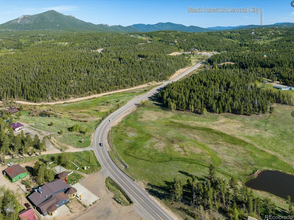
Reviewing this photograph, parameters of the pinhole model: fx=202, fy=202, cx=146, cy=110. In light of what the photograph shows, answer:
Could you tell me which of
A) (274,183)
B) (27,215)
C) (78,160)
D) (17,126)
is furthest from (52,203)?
(274,183)

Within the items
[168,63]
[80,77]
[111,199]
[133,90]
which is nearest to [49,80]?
[80,77]

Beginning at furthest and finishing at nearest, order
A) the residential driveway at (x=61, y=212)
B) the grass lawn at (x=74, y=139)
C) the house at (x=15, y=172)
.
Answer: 1. the grass lawn at (x=74, y=139)
2. the house at (x=15, y=172)
3. the residential driveway at (x=61, y=212)

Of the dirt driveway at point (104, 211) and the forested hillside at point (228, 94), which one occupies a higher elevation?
the forested hillside at point (228, 94)

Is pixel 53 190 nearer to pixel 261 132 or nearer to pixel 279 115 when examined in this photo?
pixel 261 132

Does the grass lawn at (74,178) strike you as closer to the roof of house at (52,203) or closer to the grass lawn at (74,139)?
the roof of house at (52,203)

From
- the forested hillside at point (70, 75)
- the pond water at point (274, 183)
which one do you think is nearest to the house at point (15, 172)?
the pond water at point (274, 183)

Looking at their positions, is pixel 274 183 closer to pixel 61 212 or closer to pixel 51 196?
pixel 61 212
